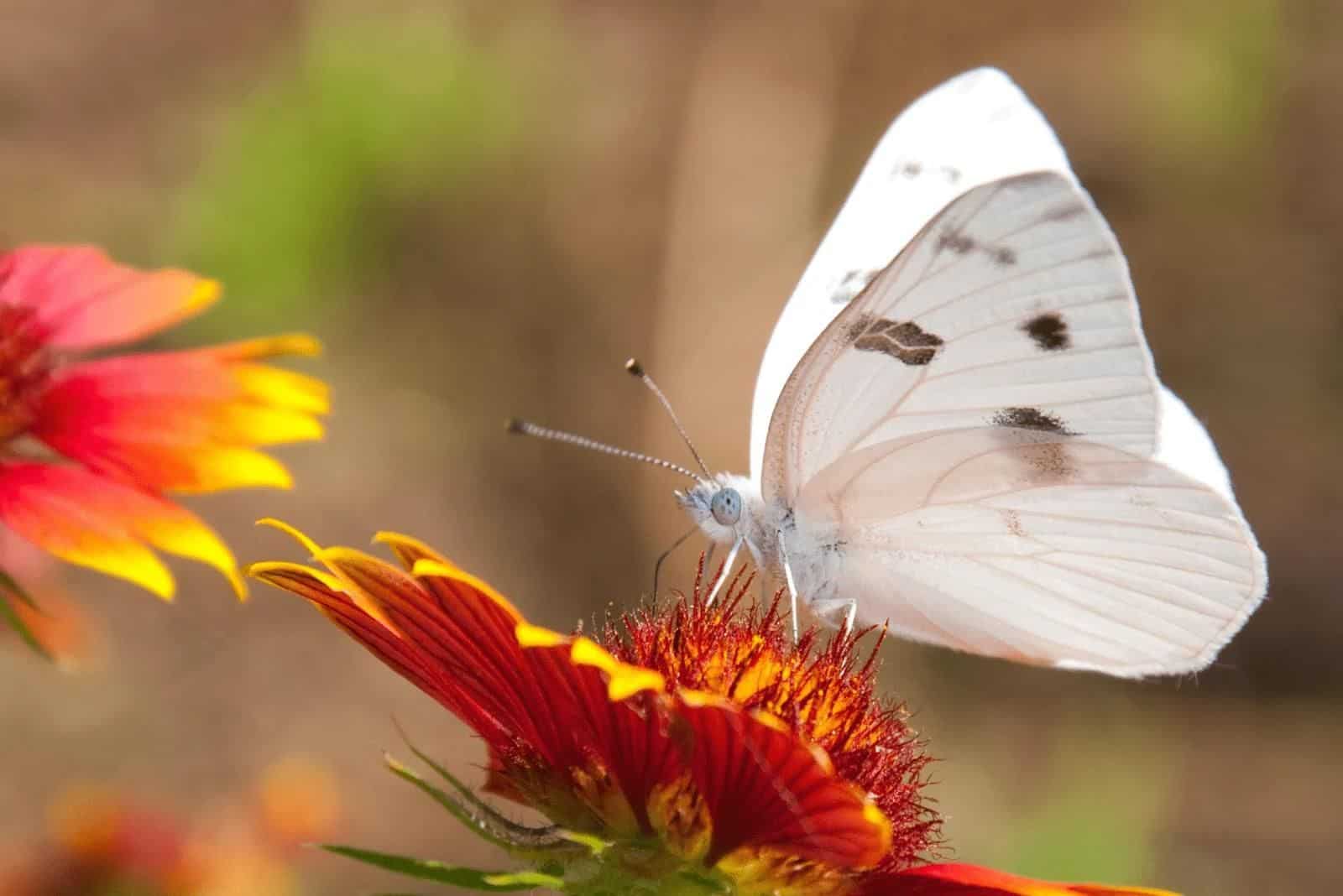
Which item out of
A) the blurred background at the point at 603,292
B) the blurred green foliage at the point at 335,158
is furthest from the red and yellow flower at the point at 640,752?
the blurred green foliage at the point at 335,158

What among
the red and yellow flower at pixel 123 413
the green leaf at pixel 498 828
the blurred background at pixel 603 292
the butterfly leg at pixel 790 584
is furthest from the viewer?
the blurred background at pixel 603 292

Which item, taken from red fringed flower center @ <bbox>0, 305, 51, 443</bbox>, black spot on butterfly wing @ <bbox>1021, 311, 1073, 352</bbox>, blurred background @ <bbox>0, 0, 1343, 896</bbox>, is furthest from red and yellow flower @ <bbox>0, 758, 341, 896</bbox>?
blurred background @ <bbox>0, 0, 1343, 896</bbox>

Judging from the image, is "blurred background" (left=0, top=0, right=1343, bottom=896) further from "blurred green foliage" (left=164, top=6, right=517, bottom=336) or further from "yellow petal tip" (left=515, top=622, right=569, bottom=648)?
"yellow petal tip" (left=515, top=622, right=569, bottom=648)

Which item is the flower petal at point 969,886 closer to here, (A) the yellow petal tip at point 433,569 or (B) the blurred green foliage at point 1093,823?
(A) the yellow petal tip at point 433,569

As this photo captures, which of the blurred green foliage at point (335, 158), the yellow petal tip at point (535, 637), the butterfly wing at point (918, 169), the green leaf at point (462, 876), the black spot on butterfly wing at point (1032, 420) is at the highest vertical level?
the blurred green foliage at point (335, 158)

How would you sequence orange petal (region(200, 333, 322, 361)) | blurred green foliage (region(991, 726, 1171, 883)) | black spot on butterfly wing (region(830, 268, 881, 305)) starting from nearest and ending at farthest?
orange petal (region(200, 333, 322, 361))
black spot on butterfly wing (region(830, 268, 881, 305))
blurred green foliage (region(991, 726, 1171, 883))

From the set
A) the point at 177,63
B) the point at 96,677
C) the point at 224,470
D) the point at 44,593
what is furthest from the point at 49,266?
the point at 177,63
